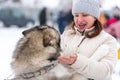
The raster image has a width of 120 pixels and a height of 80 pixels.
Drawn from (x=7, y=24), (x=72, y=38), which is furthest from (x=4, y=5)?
(x=72, y=38)

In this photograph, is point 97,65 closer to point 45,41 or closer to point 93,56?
point 93,56

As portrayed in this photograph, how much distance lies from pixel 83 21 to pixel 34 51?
1.67 ft

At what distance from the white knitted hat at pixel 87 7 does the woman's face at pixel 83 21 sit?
0.03m

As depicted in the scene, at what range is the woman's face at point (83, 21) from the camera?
2984 millimetres

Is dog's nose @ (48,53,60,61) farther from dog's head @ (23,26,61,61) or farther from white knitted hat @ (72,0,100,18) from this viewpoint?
white knitted hat @ (72,0,100,18)

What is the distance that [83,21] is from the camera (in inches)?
118

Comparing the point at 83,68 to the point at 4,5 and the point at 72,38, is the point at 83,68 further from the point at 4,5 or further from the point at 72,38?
the point at 4,5

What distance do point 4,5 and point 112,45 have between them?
13979mm

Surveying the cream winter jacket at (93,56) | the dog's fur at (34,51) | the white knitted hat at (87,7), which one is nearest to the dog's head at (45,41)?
the dog's fur at (34,51)

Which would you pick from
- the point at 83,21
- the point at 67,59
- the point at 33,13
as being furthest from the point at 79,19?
the point at 33,13

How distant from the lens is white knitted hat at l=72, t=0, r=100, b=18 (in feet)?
9.96

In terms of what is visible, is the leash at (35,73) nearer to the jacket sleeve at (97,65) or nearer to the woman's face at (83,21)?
the jacket sleeve at (97,65)

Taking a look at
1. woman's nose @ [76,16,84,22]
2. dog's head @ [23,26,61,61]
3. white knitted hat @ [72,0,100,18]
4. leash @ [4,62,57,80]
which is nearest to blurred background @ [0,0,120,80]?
white knitted hat @ [72,0,100,18]

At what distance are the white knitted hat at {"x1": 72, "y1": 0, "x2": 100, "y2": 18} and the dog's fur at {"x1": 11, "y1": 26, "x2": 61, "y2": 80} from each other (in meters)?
0.36
